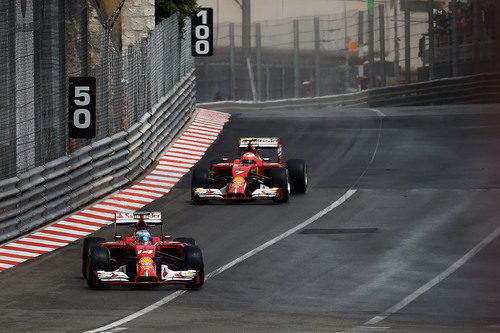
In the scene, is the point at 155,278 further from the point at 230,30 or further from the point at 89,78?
the point at 230,30

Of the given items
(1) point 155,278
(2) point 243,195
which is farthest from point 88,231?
(1) point 155,278

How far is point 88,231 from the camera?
23547 mm

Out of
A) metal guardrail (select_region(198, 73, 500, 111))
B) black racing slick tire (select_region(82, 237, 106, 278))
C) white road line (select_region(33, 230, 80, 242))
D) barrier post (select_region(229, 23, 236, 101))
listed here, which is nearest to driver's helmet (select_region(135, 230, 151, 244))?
black racing slick tire (select_region(82, 237, 106, 278))

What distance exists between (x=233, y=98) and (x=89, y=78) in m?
25.3

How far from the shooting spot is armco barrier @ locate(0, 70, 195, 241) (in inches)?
895

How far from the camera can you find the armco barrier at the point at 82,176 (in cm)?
2273

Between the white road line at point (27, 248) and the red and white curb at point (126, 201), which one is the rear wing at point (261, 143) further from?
the white road line at point (27, 248)

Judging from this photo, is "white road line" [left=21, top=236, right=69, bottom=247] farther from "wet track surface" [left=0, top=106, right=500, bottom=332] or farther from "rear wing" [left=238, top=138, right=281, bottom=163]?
"rear wing" [left=238, top=138, right=281, bottom=163]

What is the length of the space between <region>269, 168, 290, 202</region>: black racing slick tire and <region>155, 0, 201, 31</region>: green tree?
1475 cm

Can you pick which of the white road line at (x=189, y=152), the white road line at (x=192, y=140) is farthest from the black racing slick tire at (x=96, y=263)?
the white road line at (x=192, y=140)

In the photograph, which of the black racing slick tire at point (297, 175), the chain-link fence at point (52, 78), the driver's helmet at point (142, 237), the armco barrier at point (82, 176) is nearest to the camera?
the driver's helmet at point (142, 237)

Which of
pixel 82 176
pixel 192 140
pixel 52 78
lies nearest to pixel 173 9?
pixel 192 140

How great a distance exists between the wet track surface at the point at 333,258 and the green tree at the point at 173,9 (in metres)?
7.31

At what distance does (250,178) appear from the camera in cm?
2577
